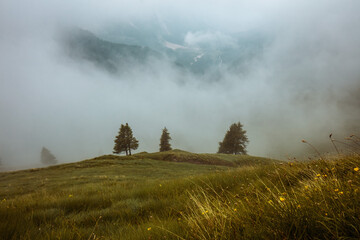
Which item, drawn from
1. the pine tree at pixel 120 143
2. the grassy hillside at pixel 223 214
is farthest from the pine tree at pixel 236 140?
the grassy hillside at pixel 223 214

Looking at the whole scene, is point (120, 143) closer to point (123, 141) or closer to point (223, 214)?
point (123, 141)

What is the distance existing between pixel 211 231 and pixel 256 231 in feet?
1.46

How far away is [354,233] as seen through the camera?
1.12m

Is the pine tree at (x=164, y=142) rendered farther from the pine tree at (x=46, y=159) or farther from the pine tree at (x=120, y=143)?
the pine tree at (x=46, y=159)

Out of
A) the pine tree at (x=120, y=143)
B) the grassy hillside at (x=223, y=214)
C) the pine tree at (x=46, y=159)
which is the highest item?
the pine tree at (x=120, y=143)

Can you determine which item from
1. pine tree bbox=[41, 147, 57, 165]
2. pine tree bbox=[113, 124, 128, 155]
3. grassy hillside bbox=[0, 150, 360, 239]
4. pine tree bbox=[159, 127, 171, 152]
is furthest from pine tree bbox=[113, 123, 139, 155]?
pine tree bbox=[41, 147, 57, 165]

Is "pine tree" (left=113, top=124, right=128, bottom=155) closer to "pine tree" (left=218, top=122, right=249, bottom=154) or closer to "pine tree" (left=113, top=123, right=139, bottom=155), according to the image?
"pine tree" (left=113, top=123, right=139, bottom=155)

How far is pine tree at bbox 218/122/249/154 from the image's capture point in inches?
2133

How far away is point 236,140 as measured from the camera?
5447 cm

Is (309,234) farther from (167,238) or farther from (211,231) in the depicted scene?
(167,238)

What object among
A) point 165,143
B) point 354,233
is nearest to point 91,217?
point 354,233

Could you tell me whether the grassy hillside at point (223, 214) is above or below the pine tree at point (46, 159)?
above

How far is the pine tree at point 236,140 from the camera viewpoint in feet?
178

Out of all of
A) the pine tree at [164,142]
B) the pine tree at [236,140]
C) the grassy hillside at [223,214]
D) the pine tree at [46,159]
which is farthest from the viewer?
the pine tree at [46,159]
